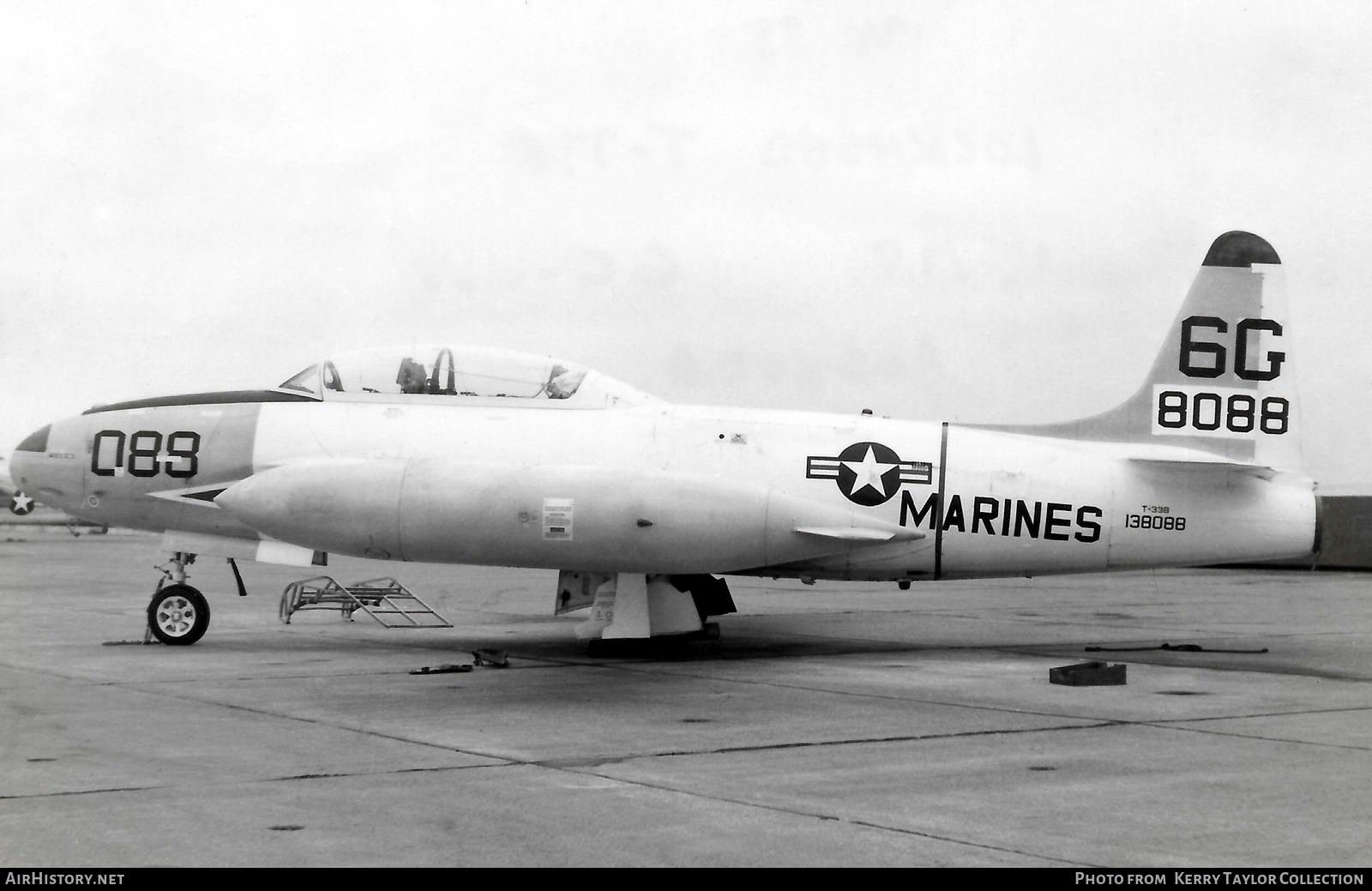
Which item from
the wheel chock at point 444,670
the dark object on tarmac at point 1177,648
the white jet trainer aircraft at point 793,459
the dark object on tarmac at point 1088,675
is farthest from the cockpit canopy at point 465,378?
the dark object on tarmac at point 1177,648

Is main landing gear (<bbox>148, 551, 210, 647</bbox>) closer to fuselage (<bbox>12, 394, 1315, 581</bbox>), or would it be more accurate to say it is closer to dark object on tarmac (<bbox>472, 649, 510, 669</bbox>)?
fuselage (<bbox>12, 394, 1315, 581</bbox>)

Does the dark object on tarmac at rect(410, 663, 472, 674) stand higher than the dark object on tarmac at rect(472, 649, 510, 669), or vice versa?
the dark object on tarmac at rect(472, 649, 510, 669)

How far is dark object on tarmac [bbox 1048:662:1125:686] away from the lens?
37.5ft

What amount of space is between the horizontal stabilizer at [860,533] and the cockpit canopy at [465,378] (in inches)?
94.4

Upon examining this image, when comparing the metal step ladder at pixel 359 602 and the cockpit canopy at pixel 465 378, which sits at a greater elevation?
the cockpit canopy at pixel 465 378

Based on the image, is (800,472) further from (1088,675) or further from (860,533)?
(1088,675)

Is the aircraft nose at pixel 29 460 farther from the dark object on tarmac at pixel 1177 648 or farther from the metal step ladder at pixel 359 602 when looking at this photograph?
the dark object on tarmac at pixel 1177 648

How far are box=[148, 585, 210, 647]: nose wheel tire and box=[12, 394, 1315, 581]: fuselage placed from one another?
68 cm

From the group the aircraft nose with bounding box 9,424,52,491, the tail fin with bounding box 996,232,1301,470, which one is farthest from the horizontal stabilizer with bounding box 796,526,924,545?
the aircraft nose with bounding box 9,424,52,491

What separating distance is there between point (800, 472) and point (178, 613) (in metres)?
6.57

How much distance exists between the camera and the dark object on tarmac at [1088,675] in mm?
11438

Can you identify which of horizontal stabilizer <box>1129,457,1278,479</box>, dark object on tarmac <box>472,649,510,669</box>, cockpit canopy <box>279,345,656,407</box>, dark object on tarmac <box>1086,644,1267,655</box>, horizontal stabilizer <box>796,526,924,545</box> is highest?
cockpit canopy <box>279,345,656,407</box>

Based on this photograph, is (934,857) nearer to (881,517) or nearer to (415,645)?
(881,517)
